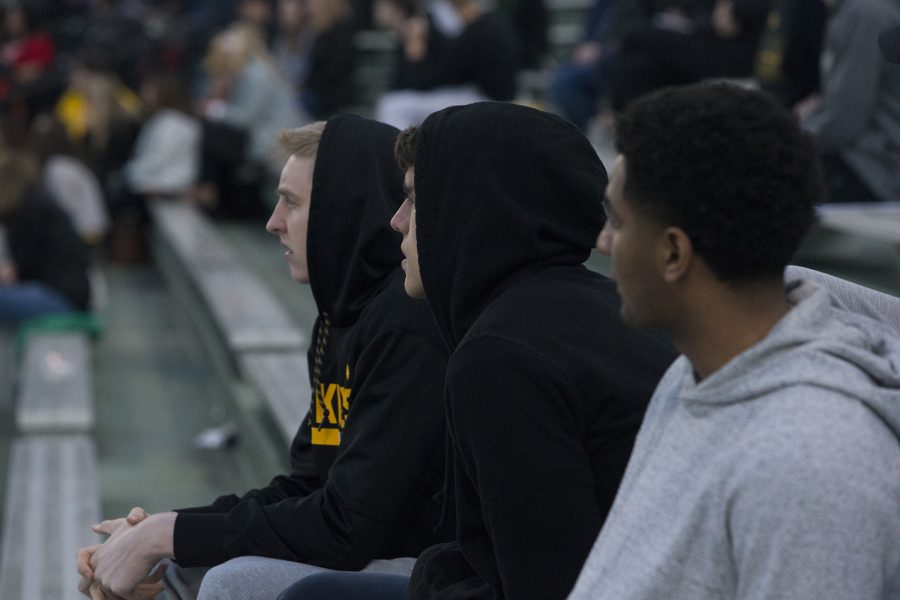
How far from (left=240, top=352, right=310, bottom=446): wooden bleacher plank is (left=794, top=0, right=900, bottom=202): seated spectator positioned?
1.77 meters

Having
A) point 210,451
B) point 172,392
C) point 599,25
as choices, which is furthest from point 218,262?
point 599,25

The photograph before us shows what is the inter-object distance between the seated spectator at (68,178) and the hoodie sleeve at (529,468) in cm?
798

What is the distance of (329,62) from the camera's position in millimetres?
10414

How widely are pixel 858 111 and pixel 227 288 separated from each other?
132 inches

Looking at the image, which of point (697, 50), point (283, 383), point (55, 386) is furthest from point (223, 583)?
point (697, 50)

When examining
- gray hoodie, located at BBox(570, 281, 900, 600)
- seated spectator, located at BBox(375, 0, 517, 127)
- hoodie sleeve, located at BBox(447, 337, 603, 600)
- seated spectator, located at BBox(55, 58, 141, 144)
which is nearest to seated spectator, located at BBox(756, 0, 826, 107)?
seated spectator, located at BBox(375, 0, 517, 127)

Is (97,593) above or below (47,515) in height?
above

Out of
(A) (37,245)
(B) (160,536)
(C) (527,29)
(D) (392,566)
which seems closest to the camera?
(D) (392,566)

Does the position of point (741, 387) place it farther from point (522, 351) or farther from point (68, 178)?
point (68, 178)

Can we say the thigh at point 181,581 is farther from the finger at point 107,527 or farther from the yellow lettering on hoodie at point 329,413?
the yellow lettering on hoodie at point 329,413

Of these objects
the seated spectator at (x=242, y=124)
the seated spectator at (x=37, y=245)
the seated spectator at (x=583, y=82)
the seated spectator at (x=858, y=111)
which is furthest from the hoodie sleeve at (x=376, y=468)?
the seated spectator at (x=242, y=124)

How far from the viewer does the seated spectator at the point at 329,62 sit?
10.4 m

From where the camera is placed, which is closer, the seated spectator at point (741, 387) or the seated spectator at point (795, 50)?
the seated spectator at point (741, 387)

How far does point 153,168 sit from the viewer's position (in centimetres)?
1016
